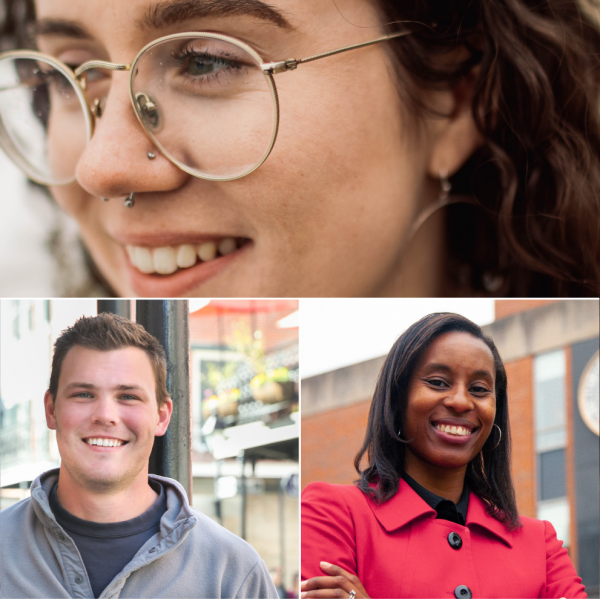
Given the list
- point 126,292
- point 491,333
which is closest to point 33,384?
point 126,292

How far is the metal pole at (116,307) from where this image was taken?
970 millimetres

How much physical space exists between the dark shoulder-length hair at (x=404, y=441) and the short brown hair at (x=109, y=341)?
0.34m

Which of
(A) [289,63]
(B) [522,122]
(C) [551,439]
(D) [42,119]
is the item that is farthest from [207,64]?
(C) [551,439]

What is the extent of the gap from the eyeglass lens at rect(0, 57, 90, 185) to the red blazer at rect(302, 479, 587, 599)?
777mm

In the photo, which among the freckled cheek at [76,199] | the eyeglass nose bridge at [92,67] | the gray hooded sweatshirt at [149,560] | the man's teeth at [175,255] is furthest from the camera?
the freckled cheek at [76,199]

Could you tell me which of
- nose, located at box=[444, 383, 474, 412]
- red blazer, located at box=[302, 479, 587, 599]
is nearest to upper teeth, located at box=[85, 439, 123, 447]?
red blazer, located at box=[302, 479, 587, 599]

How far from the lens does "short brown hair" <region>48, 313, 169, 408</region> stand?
0.95m

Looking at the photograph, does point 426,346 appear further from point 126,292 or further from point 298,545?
point 126,292

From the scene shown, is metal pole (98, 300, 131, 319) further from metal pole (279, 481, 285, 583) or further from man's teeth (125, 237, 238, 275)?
metal pole (279, 481, 285, 583)

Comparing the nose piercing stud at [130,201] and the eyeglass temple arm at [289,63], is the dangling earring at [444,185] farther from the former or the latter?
the nose piercing stud at [130,201]

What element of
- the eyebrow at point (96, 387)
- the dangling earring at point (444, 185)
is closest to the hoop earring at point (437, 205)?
the dangling earring at point (444, 185)

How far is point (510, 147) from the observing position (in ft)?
3.89

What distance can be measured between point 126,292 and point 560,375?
33.4 inches

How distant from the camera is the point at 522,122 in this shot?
1161 mm
